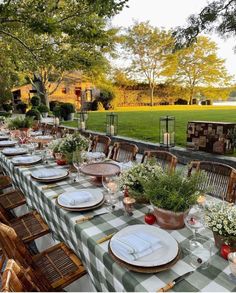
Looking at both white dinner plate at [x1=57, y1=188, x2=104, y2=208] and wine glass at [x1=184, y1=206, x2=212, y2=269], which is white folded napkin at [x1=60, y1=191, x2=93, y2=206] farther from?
wine glass at [x1=184, y1=206, x2=212, y2=269]

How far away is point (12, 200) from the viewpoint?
246 centimetres

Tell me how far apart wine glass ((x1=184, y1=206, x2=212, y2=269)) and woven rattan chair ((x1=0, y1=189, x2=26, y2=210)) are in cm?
183

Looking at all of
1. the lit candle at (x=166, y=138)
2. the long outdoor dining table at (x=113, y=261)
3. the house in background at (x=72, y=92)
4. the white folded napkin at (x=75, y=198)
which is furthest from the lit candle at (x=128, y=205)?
the house in background at (x=72, y=92)

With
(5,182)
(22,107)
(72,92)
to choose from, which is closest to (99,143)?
(5,182)

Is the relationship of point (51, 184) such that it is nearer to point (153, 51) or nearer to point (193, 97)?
point (153, 51)

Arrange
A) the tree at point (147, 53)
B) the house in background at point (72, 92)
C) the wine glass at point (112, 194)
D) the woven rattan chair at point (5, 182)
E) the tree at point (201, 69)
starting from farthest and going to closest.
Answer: the tree at point (201, 69) < the tree at point (147, 53) < the house in background at point (72, 92) < the woven rattan chair at point (5, 182) < the wine glass at point (112, 194)

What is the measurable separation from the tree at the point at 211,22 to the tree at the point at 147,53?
588 inches

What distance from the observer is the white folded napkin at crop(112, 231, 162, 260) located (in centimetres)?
96

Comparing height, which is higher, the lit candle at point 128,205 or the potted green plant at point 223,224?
the potted green plant at point 223,224

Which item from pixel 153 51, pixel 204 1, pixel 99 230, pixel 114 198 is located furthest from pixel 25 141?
pixel 153 51

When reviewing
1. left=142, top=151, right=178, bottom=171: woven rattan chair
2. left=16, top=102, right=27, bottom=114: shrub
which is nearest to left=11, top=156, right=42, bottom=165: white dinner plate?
left=142, top=151, right=178, bottom=171: woven rattan chair

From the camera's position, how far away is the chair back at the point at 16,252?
111 cm

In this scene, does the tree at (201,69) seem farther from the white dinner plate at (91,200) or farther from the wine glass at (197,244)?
the wine glass at (197,244)

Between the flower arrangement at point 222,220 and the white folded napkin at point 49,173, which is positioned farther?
the white folded napkin at point 49,173
